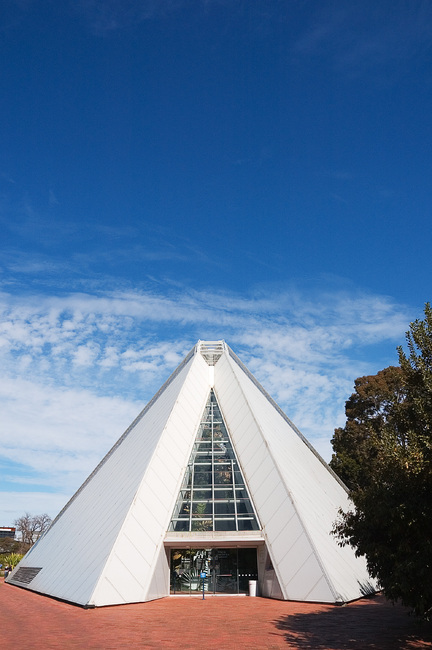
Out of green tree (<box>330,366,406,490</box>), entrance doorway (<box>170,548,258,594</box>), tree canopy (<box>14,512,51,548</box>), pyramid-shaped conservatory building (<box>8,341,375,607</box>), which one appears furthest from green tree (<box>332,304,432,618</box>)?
tree canopy (<box>14,512,51,548</box>)

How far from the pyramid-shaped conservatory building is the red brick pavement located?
3.09ft

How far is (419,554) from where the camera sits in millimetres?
9234

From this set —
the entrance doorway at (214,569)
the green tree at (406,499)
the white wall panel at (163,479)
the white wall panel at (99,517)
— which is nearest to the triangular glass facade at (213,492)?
the white wall panel at (163,479)

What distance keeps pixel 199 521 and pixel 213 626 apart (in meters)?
6.76

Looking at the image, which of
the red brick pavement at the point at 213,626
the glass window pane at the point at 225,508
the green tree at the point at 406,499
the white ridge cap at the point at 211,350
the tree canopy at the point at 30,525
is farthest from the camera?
the tree canopy at the point at 30,525

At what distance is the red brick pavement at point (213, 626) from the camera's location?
948cm

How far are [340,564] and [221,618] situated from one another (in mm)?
5557

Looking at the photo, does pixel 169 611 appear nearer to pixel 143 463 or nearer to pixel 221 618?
pixel 221 618

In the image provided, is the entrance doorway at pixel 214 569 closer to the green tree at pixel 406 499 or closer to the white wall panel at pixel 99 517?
the white wall panel at pixel 99 517

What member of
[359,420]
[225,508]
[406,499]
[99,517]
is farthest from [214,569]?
[359,420]

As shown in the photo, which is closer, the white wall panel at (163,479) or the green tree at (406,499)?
the green tree at (406,499)

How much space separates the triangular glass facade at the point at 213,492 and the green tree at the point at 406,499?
25.5 ft

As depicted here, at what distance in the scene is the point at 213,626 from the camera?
11.5 metres

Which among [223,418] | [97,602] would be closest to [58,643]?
[97,602]
